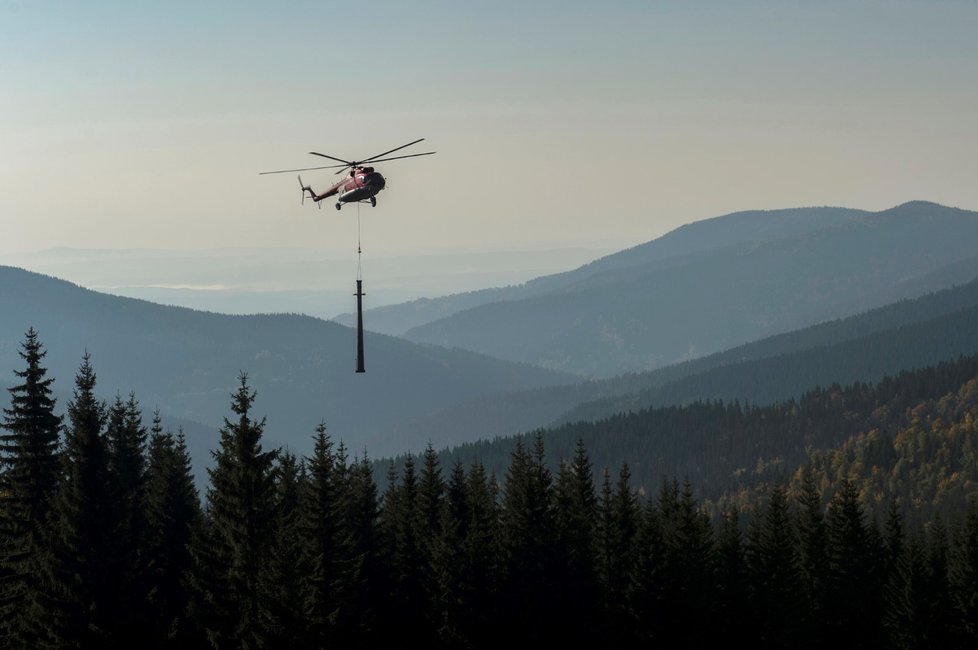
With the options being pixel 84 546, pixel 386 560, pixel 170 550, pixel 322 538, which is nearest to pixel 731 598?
pixel 386 560

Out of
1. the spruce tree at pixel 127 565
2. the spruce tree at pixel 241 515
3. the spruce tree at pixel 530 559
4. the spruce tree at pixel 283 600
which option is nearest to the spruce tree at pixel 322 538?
the spruce tree at pixel 283 600

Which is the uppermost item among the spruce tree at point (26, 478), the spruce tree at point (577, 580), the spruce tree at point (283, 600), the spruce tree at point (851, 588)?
the spruce tree at point (26, 478)

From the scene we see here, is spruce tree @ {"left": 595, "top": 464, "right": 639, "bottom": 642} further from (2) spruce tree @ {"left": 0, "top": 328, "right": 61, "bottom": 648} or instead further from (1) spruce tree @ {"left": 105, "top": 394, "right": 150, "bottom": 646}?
(2) spruce tree @ {"left": 0, "top": 328, "right": 61, "bottom": 648}

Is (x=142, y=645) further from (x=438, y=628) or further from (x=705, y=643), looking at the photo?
(x=705, y=643)

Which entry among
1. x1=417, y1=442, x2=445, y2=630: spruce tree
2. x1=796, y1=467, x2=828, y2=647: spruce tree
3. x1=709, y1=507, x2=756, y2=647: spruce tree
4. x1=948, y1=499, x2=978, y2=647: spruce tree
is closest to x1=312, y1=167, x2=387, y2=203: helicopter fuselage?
x1=417, y1=442, x2=445, y2=630: spruce tree

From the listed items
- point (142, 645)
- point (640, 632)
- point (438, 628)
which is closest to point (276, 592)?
point (142, 645)

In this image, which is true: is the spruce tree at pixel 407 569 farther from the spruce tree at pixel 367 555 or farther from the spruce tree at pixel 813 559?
the spruce tree at pixel 813 559

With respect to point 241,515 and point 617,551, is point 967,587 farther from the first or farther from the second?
point 241,515
